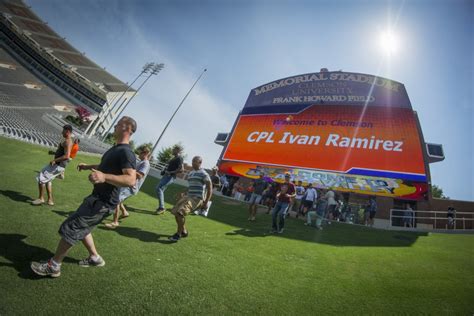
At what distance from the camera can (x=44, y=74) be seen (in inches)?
2044

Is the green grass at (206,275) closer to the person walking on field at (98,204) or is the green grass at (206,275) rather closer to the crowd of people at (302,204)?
the person walking on field at (98,204)

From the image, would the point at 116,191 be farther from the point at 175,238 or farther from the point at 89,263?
the point at 175,238

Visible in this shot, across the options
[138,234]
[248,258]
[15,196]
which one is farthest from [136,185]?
[248,258]

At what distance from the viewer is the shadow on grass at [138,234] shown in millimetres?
4791

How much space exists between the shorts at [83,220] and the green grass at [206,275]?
1.77 ft

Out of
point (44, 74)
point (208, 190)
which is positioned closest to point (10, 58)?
point (44, 74)

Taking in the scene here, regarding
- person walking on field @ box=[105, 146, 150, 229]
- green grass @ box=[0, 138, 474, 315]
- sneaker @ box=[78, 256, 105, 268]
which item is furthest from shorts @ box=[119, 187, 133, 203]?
sneaker @ box=[78, 256, 105, 268]

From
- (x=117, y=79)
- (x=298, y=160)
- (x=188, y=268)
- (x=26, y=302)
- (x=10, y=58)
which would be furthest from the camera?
(x=117, y=79)

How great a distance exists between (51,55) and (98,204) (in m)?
67.4

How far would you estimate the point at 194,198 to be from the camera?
17.0 feet

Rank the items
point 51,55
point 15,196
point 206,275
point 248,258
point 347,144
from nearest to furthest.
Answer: point 206,275
point 248,258
point 15,196
point 347,144
point 51,55

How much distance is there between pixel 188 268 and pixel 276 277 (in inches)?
58.4

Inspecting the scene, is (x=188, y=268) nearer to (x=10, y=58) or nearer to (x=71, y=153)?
(x=71, y=153)

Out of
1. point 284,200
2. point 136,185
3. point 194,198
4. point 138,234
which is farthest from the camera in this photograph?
point 284,200
